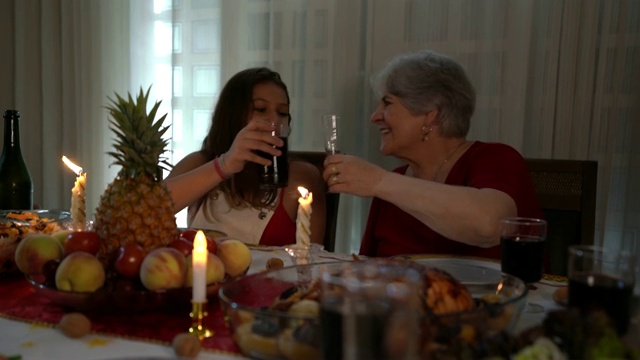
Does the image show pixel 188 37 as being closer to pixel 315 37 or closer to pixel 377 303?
pixel 315 37

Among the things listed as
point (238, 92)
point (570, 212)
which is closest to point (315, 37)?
point (238, 92)

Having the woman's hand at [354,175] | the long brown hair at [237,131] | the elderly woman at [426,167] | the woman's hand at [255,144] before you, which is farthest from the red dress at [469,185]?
the woman's hand at [255,144]

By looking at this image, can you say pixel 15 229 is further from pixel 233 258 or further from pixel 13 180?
pixel 13 180

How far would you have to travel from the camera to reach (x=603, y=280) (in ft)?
2.42

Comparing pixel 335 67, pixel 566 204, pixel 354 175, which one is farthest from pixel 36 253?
pixel 335 67

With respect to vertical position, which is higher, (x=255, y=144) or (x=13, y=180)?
(x=255, y=144)

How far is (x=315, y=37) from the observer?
255 cm

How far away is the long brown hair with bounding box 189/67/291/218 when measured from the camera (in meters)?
1.95

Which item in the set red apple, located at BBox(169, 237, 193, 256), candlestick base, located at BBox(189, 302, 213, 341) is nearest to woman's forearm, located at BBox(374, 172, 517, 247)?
red apple, located at BBox(169, 237, 193, 256)

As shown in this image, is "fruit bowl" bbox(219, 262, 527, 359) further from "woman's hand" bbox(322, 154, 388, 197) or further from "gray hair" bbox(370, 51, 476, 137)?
"gray hair" bbox(370, 51, 476, 137)

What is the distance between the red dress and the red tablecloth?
2.81ft

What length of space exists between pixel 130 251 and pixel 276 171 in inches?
26.3

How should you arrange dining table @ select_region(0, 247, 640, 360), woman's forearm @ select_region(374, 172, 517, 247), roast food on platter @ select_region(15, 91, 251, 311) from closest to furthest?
dining table @ select_region(0, 247, 640, 360), roast food on platter @ select_region(15, 91, 251, 311), woman's forearm @ select_region(374, 172, 517, 247)

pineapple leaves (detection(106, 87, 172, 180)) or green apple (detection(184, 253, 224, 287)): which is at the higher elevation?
pineapple leaves (detection(106, 87, 172, 180))
